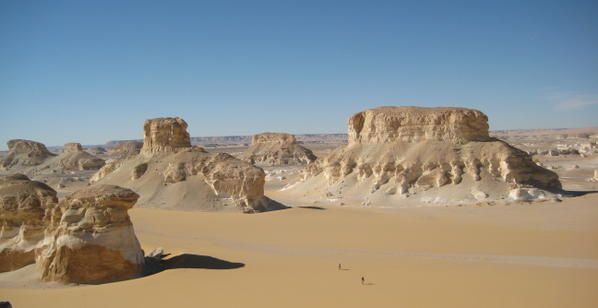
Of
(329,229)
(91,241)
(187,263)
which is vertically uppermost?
(91,241)

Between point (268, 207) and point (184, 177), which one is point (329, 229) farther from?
point (184, 177)

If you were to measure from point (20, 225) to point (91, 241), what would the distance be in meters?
3.85

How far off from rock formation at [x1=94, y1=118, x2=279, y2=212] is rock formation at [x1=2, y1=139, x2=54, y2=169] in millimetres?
48370

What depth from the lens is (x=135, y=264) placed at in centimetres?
1459

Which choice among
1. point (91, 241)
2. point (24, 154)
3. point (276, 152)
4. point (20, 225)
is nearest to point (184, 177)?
point (20, 225)

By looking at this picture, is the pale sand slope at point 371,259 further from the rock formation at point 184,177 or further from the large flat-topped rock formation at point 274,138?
the large flat-topped rock formation at point 274,138

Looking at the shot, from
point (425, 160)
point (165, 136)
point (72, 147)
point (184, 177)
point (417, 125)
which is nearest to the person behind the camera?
point (184, 177)

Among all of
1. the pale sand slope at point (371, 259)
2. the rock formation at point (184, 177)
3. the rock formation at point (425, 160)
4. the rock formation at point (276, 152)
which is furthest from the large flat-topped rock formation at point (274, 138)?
the pale sand slope at point (371, 259)

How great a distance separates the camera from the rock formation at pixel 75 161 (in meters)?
75.0

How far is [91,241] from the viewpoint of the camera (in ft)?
45.3

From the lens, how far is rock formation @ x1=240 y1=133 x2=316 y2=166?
87.2 m

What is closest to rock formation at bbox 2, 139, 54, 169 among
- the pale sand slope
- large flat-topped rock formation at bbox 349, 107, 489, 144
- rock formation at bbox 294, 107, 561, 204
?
rock formation at bbox 294, 107, 561, 204

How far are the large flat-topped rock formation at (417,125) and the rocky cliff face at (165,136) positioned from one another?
1672 centimetres

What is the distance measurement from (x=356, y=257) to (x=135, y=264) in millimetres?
8027
